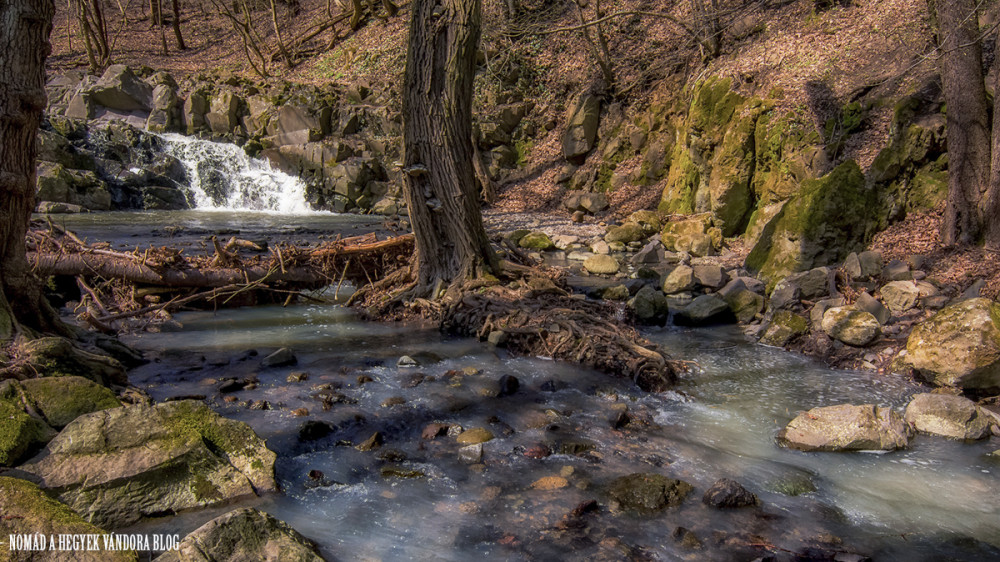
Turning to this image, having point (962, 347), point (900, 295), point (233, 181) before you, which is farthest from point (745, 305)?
point (233, 181)

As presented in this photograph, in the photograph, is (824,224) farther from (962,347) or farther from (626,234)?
(626,234)

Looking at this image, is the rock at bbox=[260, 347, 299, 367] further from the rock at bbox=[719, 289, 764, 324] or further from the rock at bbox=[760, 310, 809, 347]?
the rock at bbox=[719, 289, 764, 324]

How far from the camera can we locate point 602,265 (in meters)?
11.5

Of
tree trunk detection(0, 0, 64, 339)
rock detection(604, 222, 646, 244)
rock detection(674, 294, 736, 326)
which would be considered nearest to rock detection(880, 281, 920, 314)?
rock detection(674, 294, 736, 326)

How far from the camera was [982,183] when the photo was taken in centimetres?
816

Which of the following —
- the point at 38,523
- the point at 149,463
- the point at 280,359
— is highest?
the point at 38,523

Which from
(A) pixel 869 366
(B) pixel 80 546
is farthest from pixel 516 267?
(B) pixel 80 546

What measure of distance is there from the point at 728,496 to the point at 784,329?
4.31 meters

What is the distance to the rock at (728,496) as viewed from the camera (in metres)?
3.58

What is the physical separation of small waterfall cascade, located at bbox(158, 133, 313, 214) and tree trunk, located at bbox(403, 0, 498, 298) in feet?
48.8

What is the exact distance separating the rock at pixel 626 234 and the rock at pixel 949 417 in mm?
9508

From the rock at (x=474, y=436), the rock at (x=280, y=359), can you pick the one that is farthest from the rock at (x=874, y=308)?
the rock at (x=280, y=359)

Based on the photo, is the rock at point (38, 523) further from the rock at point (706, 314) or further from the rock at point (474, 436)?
the rock at point (706, 314)

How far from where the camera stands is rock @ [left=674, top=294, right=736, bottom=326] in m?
8.11
